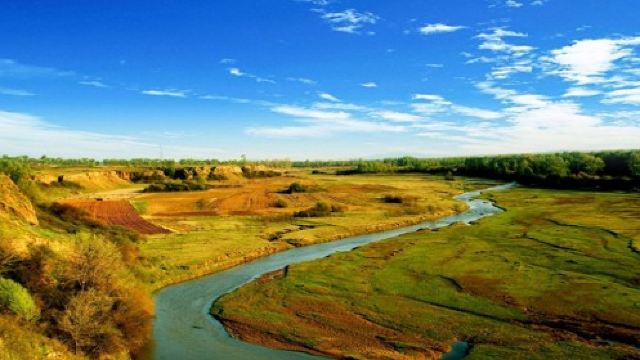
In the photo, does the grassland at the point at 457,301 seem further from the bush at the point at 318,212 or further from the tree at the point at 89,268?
the bush at the point at 318,212

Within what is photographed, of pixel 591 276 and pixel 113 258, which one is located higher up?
pixel 113 258

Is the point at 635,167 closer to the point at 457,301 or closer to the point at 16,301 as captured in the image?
the point at 457,301

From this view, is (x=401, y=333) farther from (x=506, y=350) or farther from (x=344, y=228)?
(x=344, y=228)

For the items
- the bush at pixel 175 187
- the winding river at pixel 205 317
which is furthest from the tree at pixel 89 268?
the bush at pixel 175 187

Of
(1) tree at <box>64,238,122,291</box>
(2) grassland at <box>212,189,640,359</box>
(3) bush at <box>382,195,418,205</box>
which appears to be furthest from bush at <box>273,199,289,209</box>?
(1) tree at <box>64,238,122,291</box>

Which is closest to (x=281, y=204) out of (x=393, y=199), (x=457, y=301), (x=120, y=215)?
(x=393, y=199)

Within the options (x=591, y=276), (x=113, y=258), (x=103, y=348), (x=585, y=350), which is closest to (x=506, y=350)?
(x=585, y=350)

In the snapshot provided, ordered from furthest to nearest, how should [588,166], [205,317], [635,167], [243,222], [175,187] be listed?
[588,166] < [175,187] < [635,167] < [243,222] < [205,317]
